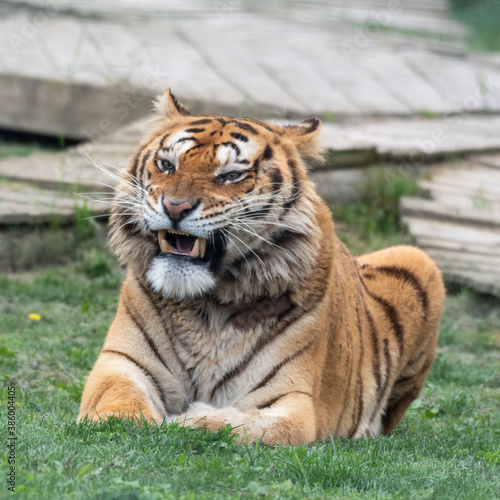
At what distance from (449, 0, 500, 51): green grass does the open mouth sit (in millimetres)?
11215

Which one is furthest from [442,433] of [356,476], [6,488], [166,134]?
[6,488]

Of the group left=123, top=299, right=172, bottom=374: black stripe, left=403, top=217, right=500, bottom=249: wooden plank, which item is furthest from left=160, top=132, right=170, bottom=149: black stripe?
left=403, top=217, right=500, bottom=249: wooden plank

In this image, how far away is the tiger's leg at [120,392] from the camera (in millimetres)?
3811

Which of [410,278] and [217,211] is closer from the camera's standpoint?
[217,211]

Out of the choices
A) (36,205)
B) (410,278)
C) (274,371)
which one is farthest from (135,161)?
(36,205)

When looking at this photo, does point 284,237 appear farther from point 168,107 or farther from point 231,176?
point 168,107

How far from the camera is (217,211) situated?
12.8 feet

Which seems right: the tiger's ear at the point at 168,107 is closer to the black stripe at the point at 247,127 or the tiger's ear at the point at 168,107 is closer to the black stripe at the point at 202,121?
the black stripe at the point at 202,121

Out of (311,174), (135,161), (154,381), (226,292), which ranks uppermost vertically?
(135,161)

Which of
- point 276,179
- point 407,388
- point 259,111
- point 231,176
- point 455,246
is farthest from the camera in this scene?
point 259,111

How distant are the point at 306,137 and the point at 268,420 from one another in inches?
56.1

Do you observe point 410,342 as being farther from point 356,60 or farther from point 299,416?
point 356,60

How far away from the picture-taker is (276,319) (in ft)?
13.6

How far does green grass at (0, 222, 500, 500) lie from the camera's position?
10.1 feet
